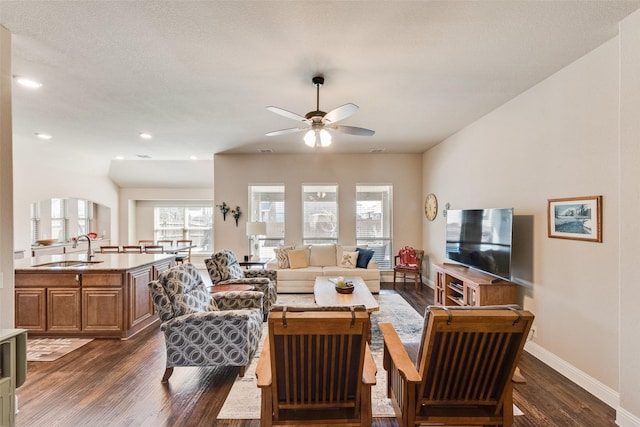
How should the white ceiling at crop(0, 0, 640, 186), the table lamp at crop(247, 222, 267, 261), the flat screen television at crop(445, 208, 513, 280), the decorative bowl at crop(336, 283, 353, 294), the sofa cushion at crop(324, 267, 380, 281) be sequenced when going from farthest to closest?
the table lamp at crop(247, 222, 267, 261)
the sofa cushion at crop(324, 267, 380, 281)
the decorative bowl at crop(336, 283, 353, 294)
the flat screen television at crop(445, 208, 513, 280)
the white ceiling at crop(0, 0, 640, 186)

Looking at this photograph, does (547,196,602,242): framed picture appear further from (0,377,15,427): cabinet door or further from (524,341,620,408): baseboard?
(0,377,15,427): cabinet door

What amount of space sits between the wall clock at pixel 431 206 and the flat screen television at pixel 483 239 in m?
1.39

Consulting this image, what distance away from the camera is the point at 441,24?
7.11 feet

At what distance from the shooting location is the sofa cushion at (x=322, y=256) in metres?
6.05

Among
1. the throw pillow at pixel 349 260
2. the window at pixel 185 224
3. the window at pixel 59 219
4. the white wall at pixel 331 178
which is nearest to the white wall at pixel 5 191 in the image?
the white wall at pixel 331 178

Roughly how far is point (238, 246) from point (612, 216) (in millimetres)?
6109

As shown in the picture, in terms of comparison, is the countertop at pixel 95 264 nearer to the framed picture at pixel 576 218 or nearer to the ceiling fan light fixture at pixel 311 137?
the ceiling fan light fixture at pixel 311 137

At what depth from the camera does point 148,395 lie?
A: 8.28 ft

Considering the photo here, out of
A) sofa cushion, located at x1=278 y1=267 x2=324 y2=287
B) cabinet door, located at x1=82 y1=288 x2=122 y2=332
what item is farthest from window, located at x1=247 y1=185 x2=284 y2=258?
cabinet door, located at x1=82 y1=288 x2=122 y2=332

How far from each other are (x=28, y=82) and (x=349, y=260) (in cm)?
505

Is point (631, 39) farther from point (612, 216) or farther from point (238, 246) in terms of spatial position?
point (238, 246)

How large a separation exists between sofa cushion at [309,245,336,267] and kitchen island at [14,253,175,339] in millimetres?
3227

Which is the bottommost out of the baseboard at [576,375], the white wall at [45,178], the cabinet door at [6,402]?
the baseboard at [576,375]

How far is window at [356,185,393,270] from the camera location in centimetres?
686
